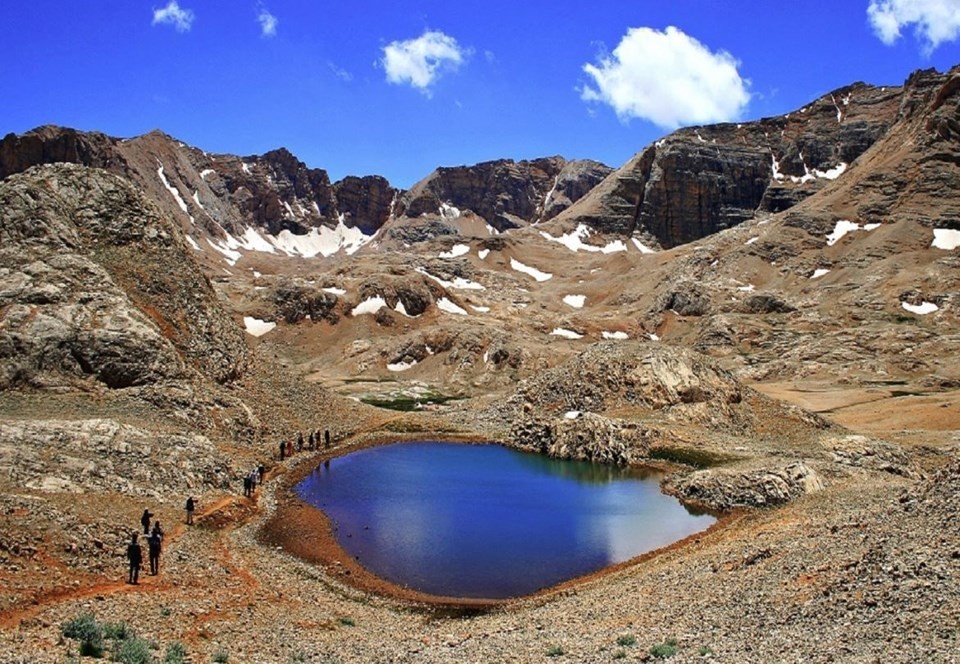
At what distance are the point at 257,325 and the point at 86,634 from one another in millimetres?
132199

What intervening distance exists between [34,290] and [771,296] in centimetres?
13143

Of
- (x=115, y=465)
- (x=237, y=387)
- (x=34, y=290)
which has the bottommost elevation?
(x=115, y=465)

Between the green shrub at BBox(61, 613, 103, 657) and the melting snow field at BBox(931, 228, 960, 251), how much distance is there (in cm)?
16840

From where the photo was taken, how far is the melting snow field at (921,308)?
13238cm

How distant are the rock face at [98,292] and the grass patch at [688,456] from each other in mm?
31173

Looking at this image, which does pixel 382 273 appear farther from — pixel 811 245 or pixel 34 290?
pixel 34 290

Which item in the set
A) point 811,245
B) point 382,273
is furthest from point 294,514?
point 811,245

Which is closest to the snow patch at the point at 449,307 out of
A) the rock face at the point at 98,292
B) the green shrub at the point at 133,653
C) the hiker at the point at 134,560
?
the rock face at the point at 98,292

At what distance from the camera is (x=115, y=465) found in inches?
1412

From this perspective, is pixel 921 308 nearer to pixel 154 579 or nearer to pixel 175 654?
pixel 154 579

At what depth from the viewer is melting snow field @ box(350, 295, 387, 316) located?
148 meters

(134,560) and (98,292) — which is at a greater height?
(98,292)

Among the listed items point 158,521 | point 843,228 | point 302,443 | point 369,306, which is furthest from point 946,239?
point 158,521

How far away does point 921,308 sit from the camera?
134 meters
